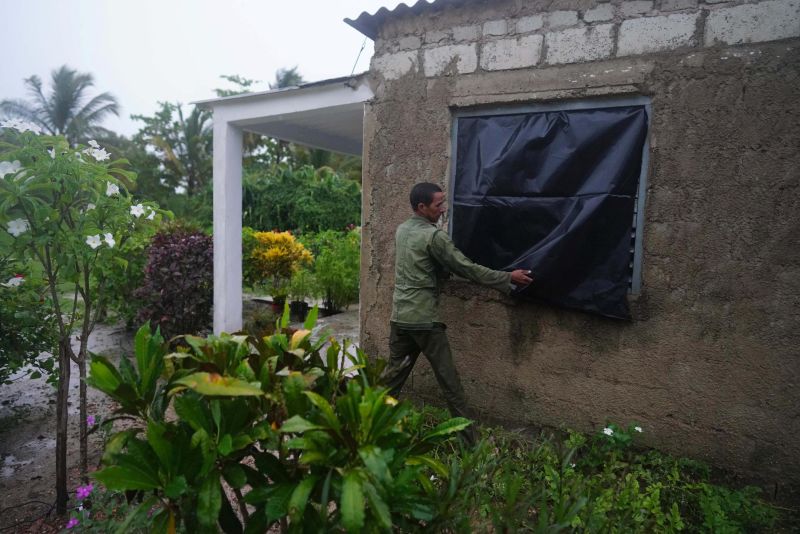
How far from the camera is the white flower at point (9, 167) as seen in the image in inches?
115

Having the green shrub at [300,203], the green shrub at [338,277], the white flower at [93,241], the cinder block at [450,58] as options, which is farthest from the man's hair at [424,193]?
the green shrub at [300,203]

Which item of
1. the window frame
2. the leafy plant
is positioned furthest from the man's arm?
the leafy plant

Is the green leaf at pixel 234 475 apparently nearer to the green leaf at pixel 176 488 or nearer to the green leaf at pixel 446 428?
the green leaf at pixel 176 488

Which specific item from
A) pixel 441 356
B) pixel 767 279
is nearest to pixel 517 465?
pixel 441 356

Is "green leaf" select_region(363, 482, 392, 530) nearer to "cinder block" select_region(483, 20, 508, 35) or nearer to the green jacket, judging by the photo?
the green jacket

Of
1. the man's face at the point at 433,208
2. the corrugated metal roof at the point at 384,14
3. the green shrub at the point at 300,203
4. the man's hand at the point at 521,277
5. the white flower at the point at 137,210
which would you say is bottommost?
the man's hand at the point at 521,277

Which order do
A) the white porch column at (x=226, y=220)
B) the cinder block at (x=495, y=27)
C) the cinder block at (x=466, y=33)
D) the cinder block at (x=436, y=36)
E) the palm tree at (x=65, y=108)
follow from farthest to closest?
the palm tree at (x=65, y=108) → the white porch column at (x=226, y=220) → the cinder block at (x=436, y=36) → the cinder block at (x=466, y=33) → the cinder block at (x=495, y=27)

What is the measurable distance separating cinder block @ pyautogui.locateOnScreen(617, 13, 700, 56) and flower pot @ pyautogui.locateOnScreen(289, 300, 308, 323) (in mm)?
6414

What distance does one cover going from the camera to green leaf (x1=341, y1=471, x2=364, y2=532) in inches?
61.0

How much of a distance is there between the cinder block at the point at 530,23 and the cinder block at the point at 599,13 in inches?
12.4

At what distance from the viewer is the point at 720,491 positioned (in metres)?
3.28

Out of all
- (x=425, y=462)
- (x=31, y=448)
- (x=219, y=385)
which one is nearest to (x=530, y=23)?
(x=425, y=462)

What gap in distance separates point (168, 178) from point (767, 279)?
76.6ft

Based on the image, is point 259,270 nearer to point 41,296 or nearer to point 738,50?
point 41,296
